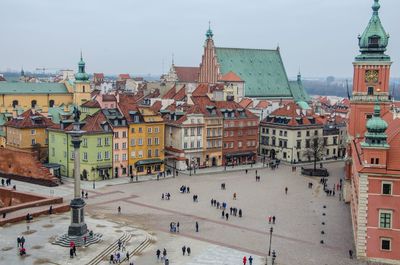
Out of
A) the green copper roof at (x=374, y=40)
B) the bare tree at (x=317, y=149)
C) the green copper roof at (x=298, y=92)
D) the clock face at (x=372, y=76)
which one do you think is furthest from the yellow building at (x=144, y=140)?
the green copper roof at (x=298, y=92)

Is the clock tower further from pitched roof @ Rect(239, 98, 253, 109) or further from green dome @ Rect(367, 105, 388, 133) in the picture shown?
pitched roof @ Rect(239, 98, 253, 109)

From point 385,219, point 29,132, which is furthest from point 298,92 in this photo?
point 385,219

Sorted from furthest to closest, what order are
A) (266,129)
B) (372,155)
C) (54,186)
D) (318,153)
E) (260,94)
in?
1. (260,94)
2. (266,129)
3. (318,153)
4. (54,186)
5. (372,155)

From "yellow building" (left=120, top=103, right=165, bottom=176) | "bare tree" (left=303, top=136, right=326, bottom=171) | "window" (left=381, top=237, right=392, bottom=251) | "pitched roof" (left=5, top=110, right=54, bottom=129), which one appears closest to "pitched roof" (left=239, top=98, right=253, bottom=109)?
"bare tree" (left=303, top=136, right=326, bottom=171)

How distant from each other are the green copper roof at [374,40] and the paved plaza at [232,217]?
1759 centimetres

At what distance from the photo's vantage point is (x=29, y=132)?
78.8 metres

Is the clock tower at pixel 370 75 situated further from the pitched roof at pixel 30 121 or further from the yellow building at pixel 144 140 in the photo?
the pitched roof at pixel 30 121

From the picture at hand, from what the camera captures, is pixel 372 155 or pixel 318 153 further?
pixel 318 153

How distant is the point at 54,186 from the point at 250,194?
2466cm

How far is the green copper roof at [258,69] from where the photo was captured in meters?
116

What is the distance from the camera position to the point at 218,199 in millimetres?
63094

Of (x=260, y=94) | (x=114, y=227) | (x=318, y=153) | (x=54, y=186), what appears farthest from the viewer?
(x=260, y=94)

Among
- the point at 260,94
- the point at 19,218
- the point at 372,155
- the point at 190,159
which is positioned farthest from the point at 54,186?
the point at 260,94

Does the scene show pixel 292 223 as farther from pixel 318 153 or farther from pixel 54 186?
pixel 318 153
